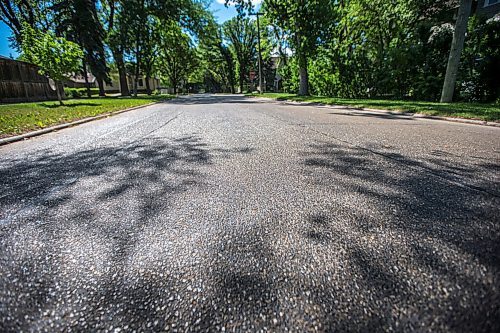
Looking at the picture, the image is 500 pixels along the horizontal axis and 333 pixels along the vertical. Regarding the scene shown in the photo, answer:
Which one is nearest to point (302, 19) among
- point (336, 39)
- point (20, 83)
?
point (336, 39)

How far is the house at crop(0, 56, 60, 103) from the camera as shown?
14842 millimetres

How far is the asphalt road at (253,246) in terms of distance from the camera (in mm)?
963

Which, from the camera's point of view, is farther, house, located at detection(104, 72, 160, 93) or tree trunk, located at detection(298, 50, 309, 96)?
house, located at detection(104, 72, 160, 93)

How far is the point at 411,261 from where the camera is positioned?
1226mm

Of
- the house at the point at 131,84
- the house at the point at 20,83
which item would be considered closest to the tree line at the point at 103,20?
the house at the point at 20,83

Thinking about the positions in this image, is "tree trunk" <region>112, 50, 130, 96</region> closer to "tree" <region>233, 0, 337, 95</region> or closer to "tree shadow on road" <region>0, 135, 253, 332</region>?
"tree" <region>233, 0, 337, 95</region>

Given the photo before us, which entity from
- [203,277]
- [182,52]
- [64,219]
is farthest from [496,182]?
[182,52]

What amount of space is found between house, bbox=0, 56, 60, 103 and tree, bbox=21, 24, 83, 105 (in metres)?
4.22

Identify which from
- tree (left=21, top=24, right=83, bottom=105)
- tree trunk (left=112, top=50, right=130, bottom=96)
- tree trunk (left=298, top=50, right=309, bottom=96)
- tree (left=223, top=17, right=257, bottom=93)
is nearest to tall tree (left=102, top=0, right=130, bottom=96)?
tree trunk (left=112, top=50, right=130, bottom=96)

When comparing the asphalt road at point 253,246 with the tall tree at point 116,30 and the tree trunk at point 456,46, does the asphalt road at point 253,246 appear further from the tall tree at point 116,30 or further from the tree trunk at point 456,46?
the tall tree at point 116,30

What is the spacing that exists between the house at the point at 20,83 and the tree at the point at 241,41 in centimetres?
3661

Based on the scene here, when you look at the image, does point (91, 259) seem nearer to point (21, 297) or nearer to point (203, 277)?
point (21, 297)

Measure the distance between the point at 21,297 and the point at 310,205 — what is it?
174cm

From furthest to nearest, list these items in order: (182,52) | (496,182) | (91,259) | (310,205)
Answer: (182,52), (496,182), (310,205), (91,259)
